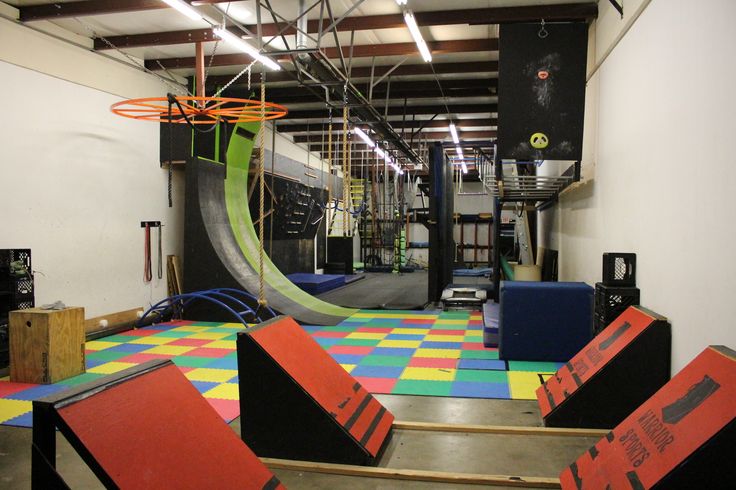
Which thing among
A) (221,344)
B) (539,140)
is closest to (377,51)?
(539,140)

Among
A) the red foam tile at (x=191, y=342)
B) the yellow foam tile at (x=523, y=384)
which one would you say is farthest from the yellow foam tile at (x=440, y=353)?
the red foam tile at (x=191, y=342)

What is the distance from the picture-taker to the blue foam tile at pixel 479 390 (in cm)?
385

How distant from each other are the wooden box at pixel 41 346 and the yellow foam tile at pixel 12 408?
1.51 ft

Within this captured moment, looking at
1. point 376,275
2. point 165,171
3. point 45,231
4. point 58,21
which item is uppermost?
point 58,21

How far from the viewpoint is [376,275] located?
14750mm

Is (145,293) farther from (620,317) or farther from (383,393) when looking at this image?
(620,317)

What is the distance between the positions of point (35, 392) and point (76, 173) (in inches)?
120

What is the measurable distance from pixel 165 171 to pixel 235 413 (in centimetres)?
536

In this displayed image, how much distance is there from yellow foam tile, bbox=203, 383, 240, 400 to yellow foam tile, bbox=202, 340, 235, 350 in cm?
151

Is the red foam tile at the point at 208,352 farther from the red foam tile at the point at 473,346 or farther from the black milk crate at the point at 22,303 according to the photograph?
the red foam tile at the point at 473,346

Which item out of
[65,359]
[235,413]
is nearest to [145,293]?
[65,359]

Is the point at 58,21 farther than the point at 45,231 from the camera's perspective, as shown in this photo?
Yes

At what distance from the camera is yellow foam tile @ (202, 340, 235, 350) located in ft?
18.7

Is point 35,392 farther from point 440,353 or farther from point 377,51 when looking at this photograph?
point 377,51
